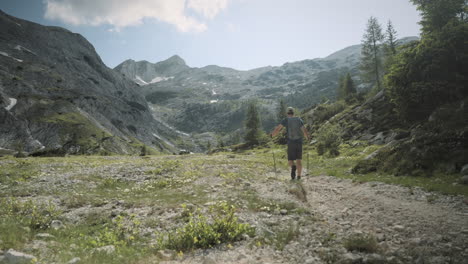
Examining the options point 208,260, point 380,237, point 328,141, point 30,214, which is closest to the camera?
point 208,260

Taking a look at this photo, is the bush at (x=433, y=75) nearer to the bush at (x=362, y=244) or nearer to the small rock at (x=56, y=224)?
the bush at (x=362, y=244)

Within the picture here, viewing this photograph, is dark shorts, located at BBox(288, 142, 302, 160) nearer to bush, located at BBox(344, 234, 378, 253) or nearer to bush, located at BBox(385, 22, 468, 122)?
bush, located at BBox(344, 234, 378, 253)

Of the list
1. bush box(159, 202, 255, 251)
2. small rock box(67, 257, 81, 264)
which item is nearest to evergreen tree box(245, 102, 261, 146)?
bush box(159, 202, 255, 251)

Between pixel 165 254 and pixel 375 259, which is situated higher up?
pixel 375 259

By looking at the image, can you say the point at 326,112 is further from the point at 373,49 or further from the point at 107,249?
the point at 107,249

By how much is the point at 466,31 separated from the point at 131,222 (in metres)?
31.4

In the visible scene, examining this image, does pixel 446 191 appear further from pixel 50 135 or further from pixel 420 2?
pixel 50 135

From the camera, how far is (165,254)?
17.0 ft

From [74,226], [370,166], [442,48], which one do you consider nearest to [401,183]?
[370,166]

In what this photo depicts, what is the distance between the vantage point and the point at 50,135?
506 ft

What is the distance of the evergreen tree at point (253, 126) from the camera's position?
88438mm

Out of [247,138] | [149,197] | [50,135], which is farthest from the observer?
[50,135]

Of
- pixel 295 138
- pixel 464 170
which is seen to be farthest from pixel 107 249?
pixel 464 170

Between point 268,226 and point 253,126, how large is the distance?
82851mm
